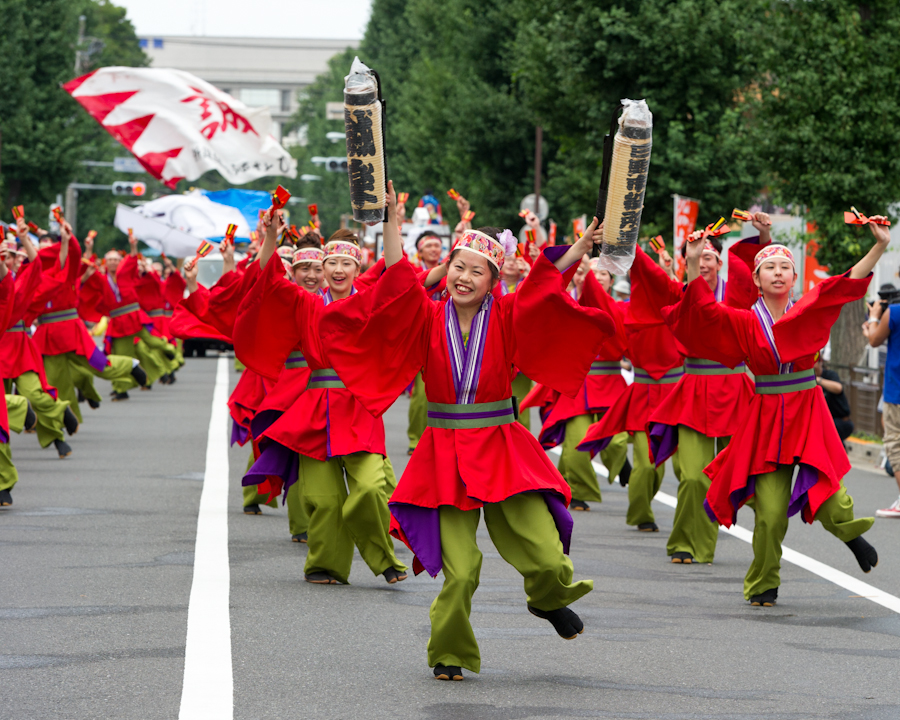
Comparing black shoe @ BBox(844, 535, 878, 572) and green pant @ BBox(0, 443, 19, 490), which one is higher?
black shoe @ BBox(844, 535, 878, 572)

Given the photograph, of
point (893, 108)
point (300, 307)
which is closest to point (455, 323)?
point (300, 307)

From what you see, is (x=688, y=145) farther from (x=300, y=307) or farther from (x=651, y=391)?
(x=300, y=307)

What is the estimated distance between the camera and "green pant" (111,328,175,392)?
2202cm

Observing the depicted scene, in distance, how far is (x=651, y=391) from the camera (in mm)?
10617

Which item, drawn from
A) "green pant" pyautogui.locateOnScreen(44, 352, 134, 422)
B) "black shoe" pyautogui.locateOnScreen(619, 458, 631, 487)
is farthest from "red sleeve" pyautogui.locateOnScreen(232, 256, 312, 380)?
"green pant" pyautogui.locateOnScreen(44, 352, 134, 422)

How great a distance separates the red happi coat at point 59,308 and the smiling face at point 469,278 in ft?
25.7

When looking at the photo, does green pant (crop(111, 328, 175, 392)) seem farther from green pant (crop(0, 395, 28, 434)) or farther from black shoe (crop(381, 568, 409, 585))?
black shoe (crop(381, 568, 409, 585))

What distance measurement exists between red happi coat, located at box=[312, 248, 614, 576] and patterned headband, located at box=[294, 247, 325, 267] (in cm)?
261

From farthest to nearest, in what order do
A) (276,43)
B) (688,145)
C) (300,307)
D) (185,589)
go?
(276,43) < (688,145) < (300,307) < (185,589)

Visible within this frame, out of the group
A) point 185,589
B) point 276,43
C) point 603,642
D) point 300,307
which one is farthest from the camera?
point 276,43

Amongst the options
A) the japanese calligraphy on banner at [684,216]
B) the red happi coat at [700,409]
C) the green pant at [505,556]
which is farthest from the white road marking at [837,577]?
the japanese calligraphy on banner at [684,216]

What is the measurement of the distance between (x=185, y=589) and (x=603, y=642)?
87.4 inches

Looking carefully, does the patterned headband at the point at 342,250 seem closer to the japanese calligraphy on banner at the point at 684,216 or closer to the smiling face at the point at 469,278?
the smiling face at the point at 469,278

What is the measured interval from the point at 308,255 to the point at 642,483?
301 cm
